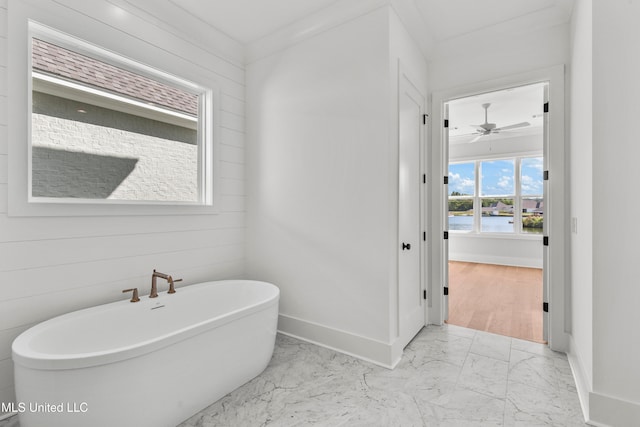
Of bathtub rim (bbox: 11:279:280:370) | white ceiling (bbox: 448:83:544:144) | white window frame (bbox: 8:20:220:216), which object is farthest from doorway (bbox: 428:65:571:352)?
white window frame (bbox: 8:20:220:216)

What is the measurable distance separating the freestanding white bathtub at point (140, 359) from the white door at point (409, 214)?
1.09 metres

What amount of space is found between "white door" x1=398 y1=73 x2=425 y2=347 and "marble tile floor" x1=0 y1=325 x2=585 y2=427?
35cm

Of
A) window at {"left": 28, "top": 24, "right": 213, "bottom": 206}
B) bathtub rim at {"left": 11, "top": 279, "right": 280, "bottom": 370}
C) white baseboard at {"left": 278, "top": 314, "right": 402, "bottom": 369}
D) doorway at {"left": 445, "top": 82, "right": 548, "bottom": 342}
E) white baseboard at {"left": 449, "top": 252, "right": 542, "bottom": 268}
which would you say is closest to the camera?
bathtub rim at {"left": 11, "top": 279, "right": 280, "bottom": 370}

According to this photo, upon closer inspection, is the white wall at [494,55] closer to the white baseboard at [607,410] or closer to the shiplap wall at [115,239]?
the shiplap wall at [115,239]

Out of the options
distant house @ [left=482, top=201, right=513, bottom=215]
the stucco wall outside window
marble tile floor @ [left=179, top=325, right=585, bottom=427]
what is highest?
the stucco wall outside window

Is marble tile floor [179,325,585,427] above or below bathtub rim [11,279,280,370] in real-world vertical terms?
below

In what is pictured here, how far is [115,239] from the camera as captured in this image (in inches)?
85.7

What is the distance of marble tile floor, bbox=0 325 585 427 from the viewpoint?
1694 millimetres

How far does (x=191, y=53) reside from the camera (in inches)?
104

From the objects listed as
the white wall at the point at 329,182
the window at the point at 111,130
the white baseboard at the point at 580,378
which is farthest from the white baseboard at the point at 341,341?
the window at the point at 111,130

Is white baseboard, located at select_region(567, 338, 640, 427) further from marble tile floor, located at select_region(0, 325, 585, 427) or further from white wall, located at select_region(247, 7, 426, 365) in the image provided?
white wall, located at select_region(247, 7, 426, 365)

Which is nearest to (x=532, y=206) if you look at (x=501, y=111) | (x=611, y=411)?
(x=501, y=111)

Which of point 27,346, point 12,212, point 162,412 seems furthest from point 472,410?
point 12,212

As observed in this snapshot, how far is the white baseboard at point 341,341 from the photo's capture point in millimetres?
2252
